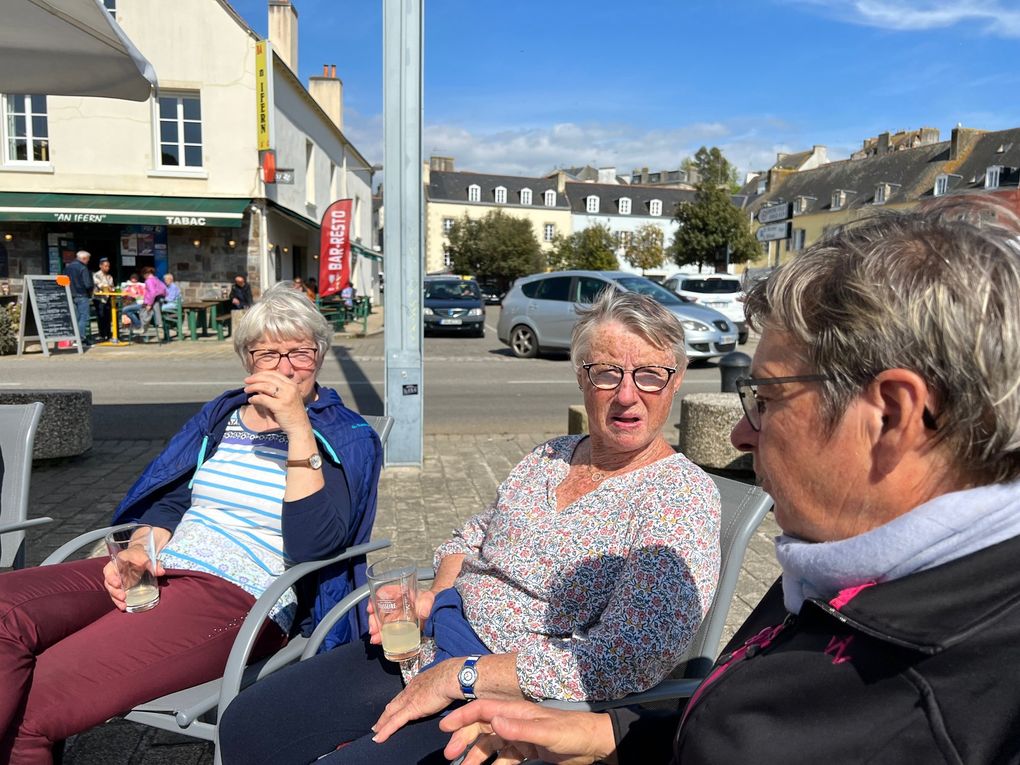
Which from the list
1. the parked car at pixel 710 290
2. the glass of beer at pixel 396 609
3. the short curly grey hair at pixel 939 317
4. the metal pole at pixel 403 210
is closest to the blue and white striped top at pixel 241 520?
the glass of beer at pixel 396 609

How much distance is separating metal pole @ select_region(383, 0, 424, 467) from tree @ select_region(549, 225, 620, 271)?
178ft

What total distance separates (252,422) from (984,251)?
230 centimetres

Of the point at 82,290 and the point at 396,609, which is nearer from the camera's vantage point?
the point at 396,609

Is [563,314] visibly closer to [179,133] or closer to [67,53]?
[67,53]

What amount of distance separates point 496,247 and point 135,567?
200 ft

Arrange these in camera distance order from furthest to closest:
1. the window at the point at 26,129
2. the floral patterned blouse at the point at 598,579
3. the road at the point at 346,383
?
the window at the point at 26,129 → the road at the point at 346,383 → the floral patterned blouse at the point at 598,579

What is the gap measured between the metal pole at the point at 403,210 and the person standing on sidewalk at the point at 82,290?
11858mm

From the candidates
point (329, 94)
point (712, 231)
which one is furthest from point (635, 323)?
point (712, 231)

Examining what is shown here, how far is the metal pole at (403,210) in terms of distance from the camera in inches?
214

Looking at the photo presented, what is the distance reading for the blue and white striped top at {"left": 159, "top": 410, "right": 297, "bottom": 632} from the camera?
7.81ft

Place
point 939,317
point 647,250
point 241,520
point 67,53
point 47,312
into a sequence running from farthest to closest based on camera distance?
point 647,250
point 47,312
point 67,53
point 241,520
point 939,317

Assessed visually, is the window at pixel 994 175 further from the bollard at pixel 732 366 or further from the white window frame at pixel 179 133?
the bollard at pixel 732 366

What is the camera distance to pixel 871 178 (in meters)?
58.5

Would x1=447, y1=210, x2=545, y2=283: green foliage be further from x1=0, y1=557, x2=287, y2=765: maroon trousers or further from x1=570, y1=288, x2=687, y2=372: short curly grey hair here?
x1=0, y1=557, x2=287, y2=765: maroon trousers
